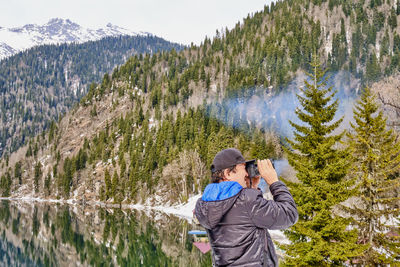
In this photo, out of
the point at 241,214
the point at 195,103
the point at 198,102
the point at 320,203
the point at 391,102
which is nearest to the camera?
the point at 241,214

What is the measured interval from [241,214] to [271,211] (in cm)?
27

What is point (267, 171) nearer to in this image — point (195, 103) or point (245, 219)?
point (245, 219)

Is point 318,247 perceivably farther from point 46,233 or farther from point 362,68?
point 362,68

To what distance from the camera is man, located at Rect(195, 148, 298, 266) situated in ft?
9.98

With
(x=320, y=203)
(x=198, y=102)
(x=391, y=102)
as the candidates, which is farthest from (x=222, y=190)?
(x=198, y=102)

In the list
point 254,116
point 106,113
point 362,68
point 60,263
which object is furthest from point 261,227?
point 106,113

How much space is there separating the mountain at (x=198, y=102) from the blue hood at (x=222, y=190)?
54.4 m

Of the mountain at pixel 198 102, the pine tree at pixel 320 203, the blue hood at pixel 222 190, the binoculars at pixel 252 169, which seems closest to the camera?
the blue hood at pixel 222 190

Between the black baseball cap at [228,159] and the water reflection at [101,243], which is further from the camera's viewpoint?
the water reflection at [101,243]

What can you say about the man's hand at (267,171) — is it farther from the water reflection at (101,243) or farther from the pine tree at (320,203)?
the water reflection at (101,243)

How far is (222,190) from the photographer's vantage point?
3186 mm

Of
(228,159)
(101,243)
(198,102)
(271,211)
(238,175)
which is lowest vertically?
(101,243)

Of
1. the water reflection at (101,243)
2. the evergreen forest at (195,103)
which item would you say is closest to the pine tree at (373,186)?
the water reflection at (101,243)

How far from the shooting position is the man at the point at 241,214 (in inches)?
120
